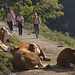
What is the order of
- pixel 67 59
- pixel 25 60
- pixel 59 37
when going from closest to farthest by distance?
pixel 25 60 < pixel 67 59 < pixel 59 37

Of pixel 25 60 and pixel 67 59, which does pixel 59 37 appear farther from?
pixel 25 60

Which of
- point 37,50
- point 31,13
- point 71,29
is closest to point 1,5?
point 31,13

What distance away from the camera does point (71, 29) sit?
117 ft

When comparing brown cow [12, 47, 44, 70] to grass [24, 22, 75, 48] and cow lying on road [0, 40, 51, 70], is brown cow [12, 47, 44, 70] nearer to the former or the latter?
cow lying on road [0, 40, 51, 70]

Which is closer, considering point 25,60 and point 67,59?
point 25,60

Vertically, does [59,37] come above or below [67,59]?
below

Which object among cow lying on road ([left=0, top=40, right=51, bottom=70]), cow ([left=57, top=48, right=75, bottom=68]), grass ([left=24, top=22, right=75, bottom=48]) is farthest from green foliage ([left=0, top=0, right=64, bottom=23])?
cow lying on road ([left=0, top=40, right=51, bottom=70])

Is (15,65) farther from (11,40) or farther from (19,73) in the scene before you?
(11,40)

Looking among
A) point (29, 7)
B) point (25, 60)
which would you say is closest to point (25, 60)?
point (25, 60)

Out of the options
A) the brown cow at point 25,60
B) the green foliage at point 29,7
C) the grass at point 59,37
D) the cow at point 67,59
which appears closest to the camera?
the brown cow at point 25,60

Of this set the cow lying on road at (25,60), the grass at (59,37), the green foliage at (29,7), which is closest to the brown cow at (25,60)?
the cow lying on road at (25,60)

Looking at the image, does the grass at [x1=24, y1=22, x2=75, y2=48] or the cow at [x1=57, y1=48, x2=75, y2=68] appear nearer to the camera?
the cow at [x1=57, y1=48, x2=75, y2=68]

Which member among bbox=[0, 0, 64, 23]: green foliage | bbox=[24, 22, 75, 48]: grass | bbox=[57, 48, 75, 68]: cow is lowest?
bbox=[24, 22, 75, 48]: grass

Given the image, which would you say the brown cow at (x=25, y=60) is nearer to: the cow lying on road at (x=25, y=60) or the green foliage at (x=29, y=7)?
the cow lying on road at (x=25, y=60)
